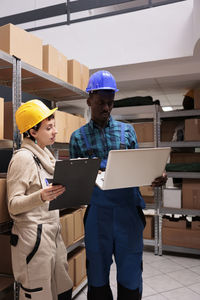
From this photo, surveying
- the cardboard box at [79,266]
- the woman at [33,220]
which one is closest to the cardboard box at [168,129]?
the cardboard box at [79,266]

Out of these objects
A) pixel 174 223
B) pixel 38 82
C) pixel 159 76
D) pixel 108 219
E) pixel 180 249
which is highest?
pixel 159 76

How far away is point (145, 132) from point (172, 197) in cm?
107

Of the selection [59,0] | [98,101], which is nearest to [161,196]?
[98,101]

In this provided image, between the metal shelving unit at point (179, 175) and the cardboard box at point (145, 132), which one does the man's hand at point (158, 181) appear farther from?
the cardboard box at point (145, 132)

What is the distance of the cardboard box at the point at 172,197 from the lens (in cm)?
393

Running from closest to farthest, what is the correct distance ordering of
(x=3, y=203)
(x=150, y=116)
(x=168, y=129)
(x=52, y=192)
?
(x=52, y=192) → (x=3, y=203) → (x=150, y=116) → (x=168, y=129)

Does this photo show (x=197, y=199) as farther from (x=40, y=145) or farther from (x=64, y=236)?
(x=40, y=145)

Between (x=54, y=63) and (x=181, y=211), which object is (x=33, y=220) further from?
(x=181, y=211)

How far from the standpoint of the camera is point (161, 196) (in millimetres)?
4062

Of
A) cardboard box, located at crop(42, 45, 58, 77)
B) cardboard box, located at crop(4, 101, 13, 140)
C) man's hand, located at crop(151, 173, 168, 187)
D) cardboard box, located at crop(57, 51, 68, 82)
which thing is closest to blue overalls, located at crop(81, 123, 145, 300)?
man's hand, located at crop(151, 173, 168, 187)

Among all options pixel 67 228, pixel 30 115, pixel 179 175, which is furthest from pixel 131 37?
pixel 67 228

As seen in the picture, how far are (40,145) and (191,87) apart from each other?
3.62 m

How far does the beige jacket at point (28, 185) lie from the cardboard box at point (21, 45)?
0.74 meters

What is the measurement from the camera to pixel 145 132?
4.15m
